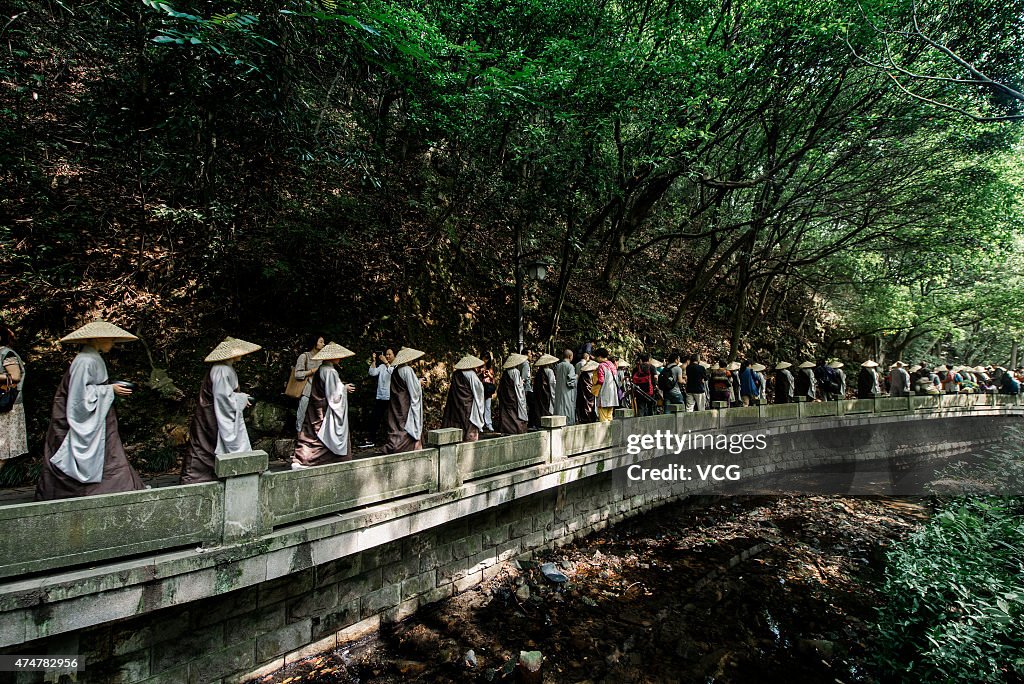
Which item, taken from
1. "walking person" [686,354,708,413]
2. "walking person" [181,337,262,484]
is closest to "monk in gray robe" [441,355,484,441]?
"walking person" [181,337,262,484]

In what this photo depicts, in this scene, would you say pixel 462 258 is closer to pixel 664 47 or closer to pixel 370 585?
pixel 664 47

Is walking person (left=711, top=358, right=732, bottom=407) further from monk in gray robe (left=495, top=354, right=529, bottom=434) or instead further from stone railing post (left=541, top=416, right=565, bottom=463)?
monk in gray robe (left=495, top=354, right=529, bottom=434)

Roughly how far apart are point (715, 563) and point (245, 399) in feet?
29.0

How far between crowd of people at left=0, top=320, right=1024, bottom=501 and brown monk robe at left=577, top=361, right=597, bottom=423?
24 mm

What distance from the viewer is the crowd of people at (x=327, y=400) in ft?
14.5

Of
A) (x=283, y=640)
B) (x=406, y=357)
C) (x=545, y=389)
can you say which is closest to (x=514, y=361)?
(x=545, y=389)

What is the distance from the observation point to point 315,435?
20.7ft

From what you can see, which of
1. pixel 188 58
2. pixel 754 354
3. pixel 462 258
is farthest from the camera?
pixel 754 354

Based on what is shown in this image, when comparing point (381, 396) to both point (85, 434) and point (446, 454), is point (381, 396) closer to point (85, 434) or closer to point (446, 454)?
point (446, 454)

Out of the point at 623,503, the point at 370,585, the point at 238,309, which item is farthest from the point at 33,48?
the point at 623,503

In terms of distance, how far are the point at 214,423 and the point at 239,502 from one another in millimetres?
1247

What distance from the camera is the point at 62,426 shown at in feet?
14.3

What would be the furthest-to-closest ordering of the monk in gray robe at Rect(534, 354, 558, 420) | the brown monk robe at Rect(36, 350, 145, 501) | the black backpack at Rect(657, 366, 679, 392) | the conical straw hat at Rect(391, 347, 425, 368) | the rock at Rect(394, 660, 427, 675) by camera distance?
1. the black backpack at Rect(657, 366, 679, 392)
2. the monk in gray robe at Rect(534, 354, 558, 420)
3. the conical straw hat at Rect(391, 347, 425, 368)
4. the rock at Rect(394, 660, 427, 675)
5. the brown monk robe at Rect(36, 350, 145, 501)

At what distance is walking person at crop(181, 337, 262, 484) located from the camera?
17.1 feet
